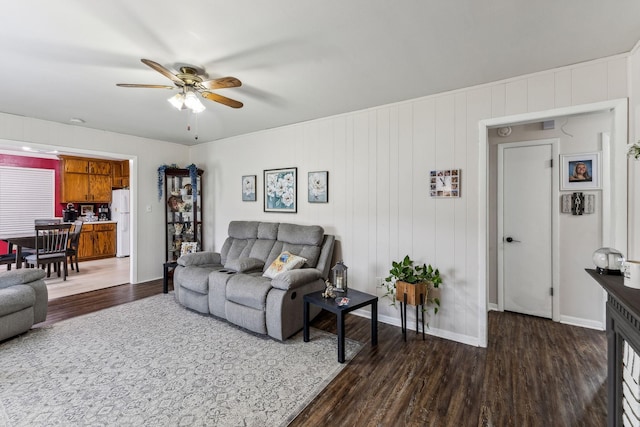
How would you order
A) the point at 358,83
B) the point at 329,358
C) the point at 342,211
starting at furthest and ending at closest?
the point at 342,211
the point at 358,83
the point at 329,358

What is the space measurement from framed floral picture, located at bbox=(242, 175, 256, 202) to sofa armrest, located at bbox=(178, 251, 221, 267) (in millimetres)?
1019

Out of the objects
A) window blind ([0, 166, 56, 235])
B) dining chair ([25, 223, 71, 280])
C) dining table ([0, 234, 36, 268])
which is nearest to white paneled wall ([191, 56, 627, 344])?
dining chair ([25, 223, 71, 280])

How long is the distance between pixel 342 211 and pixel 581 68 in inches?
99.1

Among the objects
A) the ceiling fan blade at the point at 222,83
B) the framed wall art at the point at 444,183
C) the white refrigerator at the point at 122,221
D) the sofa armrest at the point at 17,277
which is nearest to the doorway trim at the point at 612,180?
the framed wall art at the point at 444,183

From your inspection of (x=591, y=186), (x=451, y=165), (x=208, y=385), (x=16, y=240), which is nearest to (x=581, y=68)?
(x=451, y=165)

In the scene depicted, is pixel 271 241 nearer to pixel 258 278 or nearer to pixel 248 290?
pixel 258 278

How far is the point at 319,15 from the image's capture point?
1.80 metres

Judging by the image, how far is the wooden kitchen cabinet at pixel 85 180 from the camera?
689cm

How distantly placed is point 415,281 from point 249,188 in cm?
293

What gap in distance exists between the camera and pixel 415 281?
2.96 metres

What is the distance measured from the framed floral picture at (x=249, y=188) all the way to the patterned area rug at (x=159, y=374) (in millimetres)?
2036

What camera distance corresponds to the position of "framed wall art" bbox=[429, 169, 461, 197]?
2959mm

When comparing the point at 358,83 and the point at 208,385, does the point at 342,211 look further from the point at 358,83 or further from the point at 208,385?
the point at 208,385

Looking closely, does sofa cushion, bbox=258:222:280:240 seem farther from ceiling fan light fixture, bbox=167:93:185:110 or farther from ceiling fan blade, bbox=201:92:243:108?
ceiling fan light fixture, bbox=167:93:185:110
